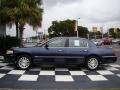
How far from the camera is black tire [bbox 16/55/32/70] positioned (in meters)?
12.6

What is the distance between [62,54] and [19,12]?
542 inches

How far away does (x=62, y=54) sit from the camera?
12625mm

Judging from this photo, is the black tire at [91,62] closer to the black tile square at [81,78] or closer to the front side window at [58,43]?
the front side window at [58,43]

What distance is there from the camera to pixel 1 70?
12.4 meters

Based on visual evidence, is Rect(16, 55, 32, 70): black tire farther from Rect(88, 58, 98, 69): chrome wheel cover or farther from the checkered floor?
Rect(88, 58, 98, 69): chrome wheel cover

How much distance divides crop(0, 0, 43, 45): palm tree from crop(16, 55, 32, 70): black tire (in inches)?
523

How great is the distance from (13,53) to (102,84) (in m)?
4.62

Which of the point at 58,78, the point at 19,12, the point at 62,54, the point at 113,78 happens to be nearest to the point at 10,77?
the point at 58,78

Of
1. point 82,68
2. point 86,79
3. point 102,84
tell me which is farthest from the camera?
point 82,68

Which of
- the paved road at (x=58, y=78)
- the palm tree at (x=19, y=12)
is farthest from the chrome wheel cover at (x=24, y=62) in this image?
the palm tree at (x=19, y=12)

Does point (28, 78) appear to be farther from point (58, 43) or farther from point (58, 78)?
point (58, 43)

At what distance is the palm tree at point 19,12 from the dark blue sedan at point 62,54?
13.2 metres

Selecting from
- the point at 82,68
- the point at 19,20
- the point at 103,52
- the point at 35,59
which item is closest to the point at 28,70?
the point at 35,59

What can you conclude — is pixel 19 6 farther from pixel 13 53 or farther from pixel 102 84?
pixel 102 84
